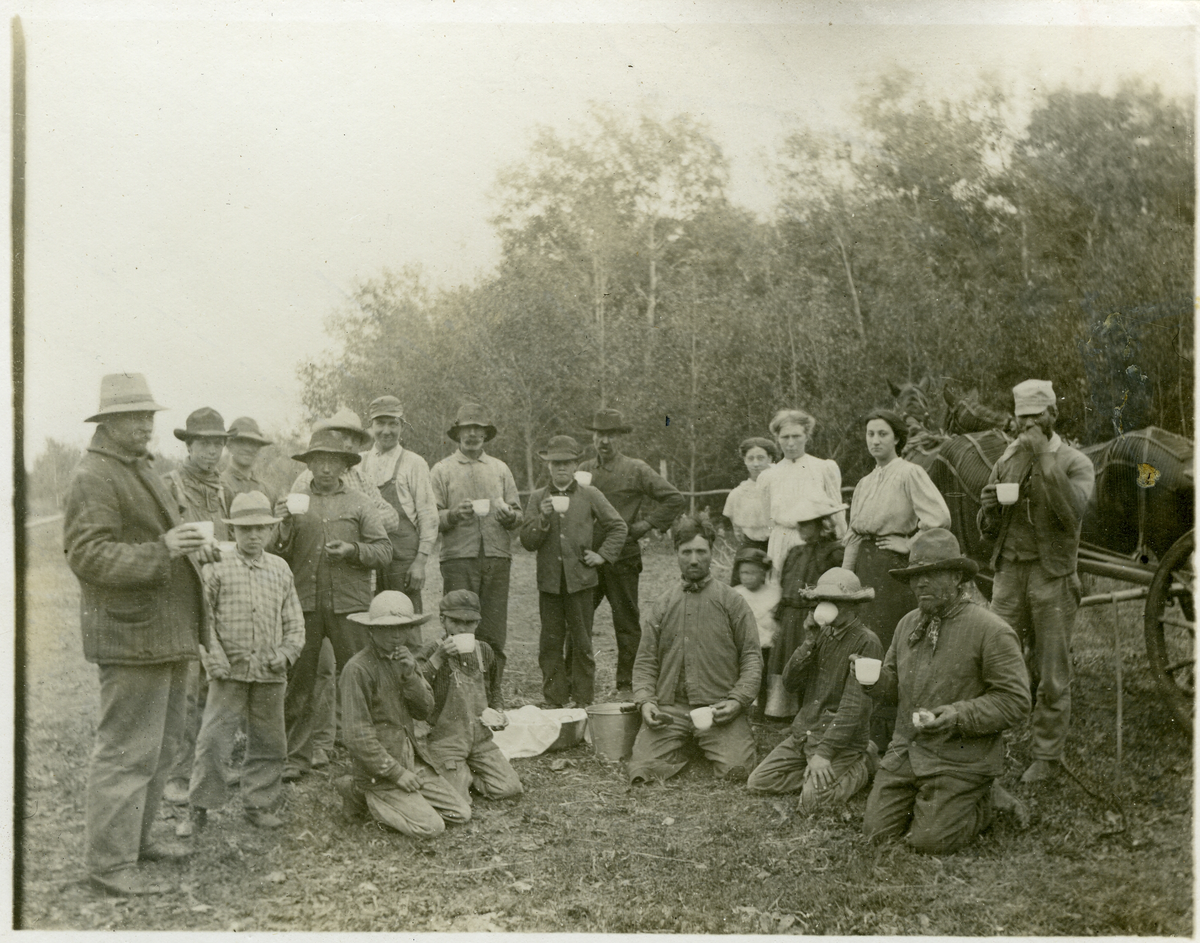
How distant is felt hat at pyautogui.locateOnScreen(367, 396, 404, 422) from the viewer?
18.4ft

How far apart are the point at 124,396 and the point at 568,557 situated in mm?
2595

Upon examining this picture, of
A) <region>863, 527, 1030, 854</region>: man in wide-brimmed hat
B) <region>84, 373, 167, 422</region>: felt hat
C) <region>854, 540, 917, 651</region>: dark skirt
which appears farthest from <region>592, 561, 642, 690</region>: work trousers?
<region>84, 373, 167, 422</region>: felt hat

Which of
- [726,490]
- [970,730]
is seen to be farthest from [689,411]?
[970,730]

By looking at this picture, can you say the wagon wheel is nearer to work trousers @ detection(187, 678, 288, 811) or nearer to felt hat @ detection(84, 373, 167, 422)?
work trousers @ detection(187, 678, 288, 811)

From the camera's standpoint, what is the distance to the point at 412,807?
476cm

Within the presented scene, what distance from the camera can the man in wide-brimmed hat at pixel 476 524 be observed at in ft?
19.7

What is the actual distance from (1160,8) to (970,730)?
3671 mm

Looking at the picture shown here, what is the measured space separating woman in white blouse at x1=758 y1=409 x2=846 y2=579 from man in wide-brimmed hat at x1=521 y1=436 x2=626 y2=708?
0.92 m

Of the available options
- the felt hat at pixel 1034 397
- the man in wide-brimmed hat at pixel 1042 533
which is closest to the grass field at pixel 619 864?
the man in wide-brimmed hat at pixel 1042 533

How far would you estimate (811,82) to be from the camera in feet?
16.8

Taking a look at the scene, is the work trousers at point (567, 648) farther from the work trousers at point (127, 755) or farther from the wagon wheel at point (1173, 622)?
the wagon wheel at point (1173, 622)

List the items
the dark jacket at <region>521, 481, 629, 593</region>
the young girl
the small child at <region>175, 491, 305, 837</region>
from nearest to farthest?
1. the small child at <region>175, 491, 305, 837</region>
2. the young girl
3. the dark jacket at <region>521, 481, 629, 593</region>

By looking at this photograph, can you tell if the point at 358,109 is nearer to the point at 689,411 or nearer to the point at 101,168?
the point at 101,168

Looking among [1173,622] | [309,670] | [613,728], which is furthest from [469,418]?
[1173,622]
